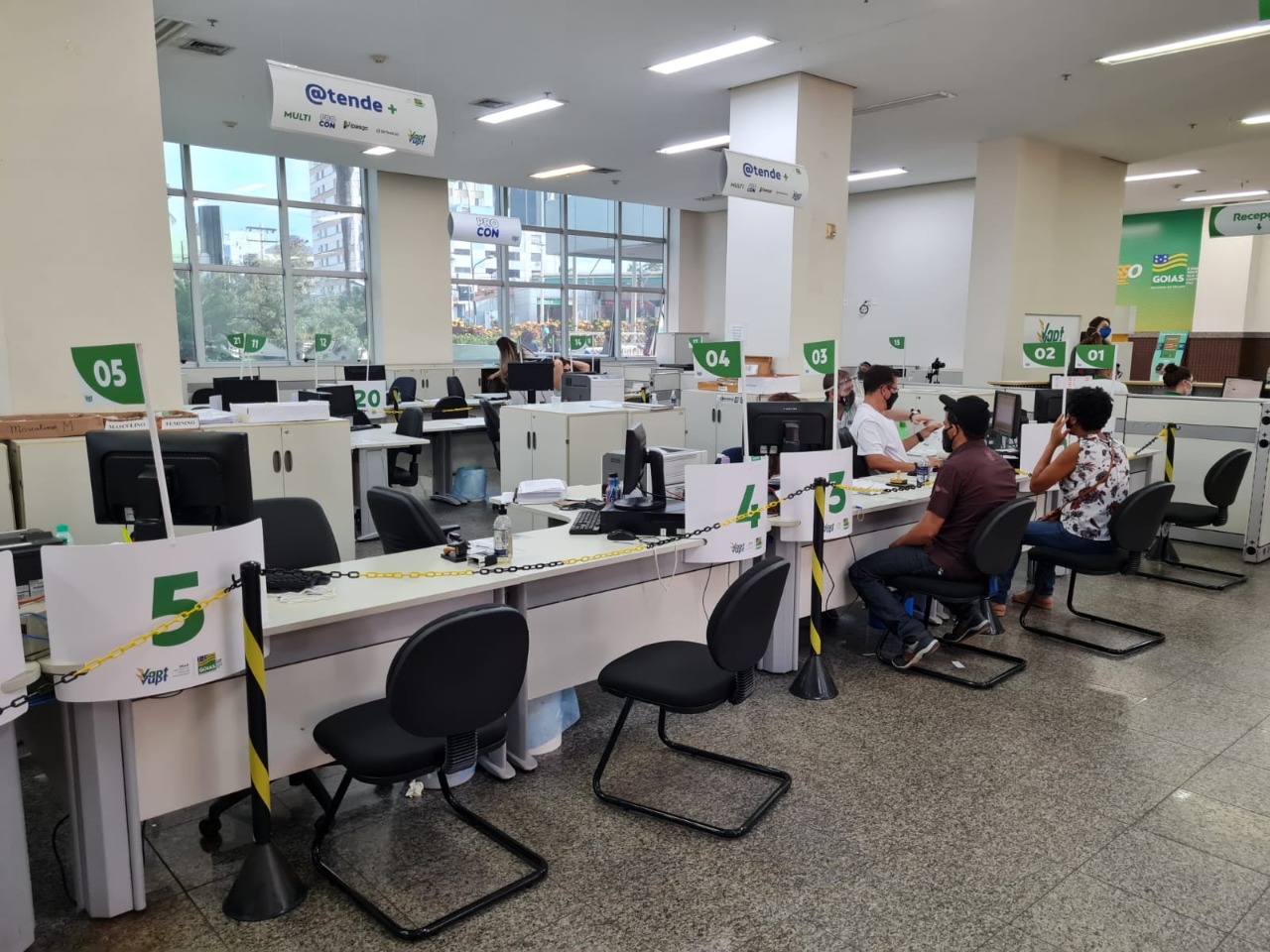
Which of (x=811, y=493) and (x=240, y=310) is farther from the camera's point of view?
(x=240, y=310)

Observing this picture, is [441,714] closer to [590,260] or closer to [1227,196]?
[590,260]

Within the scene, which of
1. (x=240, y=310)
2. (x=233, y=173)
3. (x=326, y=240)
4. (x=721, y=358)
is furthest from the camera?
(x=326, y=240)

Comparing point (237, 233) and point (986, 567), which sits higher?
point (237, 233)

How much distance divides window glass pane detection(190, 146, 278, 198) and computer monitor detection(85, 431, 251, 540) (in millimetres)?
9616

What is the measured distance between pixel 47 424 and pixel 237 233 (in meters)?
8.18

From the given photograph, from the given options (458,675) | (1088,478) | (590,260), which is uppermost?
(590,260)

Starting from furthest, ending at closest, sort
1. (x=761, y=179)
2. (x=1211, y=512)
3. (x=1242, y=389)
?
1. (x=1242, y=389)
2. (x=761, y=179)
3. (x=1211, y=512)

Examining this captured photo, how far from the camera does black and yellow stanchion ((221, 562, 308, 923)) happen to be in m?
2.13

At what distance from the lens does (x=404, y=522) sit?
3.27 m

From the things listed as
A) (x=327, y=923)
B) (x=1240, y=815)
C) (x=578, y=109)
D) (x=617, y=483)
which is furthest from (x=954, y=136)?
(x=327, y=923)

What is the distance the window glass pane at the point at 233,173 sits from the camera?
34.2ft

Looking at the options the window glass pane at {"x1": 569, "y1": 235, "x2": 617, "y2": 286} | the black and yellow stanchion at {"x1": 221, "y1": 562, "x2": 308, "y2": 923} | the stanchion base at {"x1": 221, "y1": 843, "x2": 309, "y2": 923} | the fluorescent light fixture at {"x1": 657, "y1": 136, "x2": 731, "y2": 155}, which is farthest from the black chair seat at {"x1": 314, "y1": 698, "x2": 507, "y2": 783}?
the window glass pane at {"x1": 569, "y1": 235, "x2": 617, "y2": 286}

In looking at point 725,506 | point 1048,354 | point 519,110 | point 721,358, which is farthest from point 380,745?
point 519,110

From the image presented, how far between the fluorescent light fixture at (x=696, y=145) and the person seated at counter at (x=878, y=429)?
5.53m
